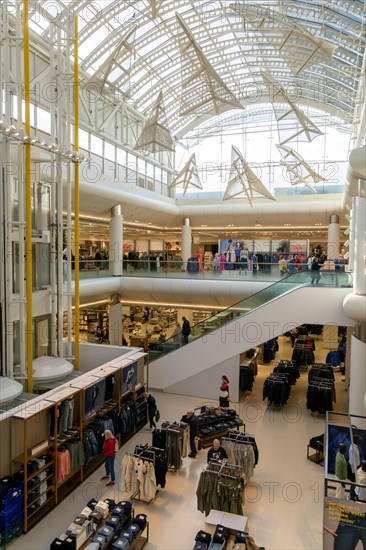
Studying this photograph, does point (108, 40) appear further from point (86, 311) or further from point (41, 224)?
point (86, 311)

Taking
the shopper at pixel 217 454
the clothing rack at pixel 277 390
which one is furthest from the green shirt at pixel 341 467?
the clothing rack at pixel 277 390

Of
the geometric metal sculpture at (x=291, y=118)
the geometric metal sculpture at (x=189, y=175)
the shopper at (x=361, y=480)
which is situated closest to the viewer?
the shopper at (x=361, y=480)

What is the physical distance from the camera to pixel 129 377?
1149 centimetres

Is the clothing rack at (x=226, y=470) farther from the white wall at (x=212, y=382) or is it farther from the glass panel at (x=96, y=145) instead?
the glass panel at (x=96, y=145)

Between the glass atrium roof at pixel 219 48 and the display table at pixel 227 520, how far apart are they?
1200 centimetres

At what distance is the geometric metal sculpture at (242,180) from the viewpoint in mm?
21427

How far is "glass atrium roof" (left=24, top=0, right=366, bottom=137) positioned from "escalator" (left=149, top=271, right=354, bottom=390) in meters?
7.44

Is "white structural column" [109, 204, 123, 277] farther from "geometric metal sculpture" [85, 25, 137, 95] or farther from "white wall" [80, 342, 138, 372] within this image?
"white wall" [80, 342, 138, 372]

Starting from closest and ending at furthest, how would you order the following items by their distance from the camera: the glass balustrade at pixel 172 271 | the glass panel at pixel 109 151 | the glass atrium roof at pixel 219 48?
the glass atrium roof at pixel 219 48 < the glass balustrade at pixel 172 271 < the glass panel at pixel 109 151

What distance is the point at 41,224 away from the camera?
38.4 feet

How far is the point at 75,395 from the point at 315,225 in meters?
22.5

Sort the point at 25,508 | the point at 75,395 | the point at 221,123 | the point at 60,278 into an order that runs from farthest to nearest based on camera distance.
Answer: the point at 221,123, the point at 60,278, the point at 75,395, the point at 25,508

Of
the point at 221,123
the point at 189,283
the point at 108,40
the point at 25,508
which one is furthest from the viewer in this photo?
the point at 221,123

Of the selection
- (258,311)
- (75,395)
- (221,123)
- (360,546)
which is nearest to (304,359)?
(258,311)
